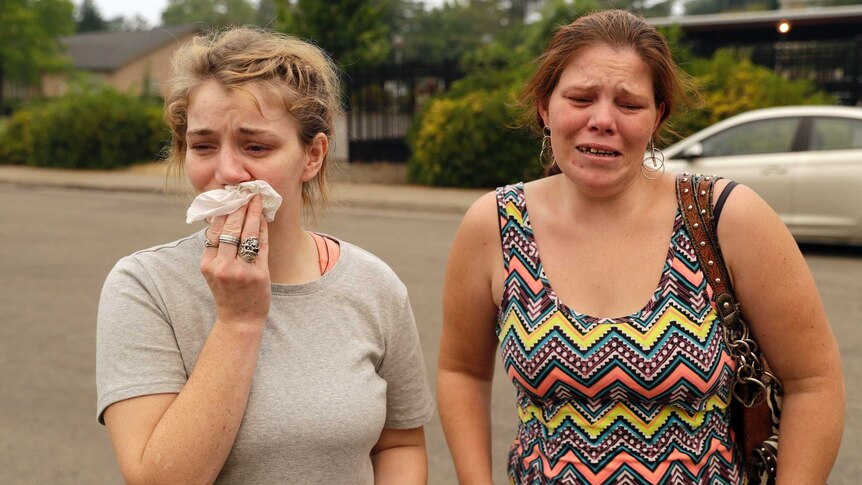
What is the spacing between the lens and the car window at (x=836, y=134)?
10.2 meters

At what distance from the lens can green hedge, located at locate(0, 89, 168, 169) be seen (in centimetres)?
2289

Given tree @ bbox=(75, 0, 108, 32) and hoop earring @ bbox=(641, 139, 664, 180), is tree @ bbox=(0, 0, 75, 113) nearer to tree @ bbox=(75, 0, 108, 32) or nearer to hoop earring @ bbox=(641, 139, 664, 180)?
tree @ bbox=(75, 0, 108, 32)

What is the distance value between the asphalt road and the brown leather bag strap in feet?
3.28

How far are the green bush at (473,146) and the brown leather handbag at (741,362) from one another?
13603 mm

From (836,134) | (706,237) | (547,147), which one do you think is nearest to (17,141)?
(836,134)

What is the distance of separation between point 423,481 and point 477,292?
0.50 metres

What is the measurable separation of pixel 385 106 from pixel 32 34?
3912cm

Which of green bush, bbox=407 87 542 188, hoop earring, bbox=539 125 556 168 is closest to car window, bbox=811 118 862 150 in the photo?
green bush, bbox=407 87 542 188

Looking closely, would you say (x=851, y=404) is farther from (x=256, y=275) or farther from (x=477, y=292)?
(x=256, y=275)

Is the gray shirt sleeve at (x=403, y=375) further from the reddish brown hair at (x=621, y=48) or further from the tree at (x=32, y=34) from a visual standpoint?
the tree at (x=32, y=34)

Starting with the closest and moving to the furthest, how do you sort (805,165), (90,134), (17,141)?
(805,165)
(90,134)
(17,141)

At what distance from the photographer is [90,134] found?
74.9 ft

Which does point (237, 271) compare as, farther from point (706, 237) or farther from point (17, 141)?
point (17, 141)

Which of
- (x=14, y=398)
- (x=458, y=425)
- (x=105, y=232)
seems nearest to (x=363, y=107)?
(x=105, y=232)
